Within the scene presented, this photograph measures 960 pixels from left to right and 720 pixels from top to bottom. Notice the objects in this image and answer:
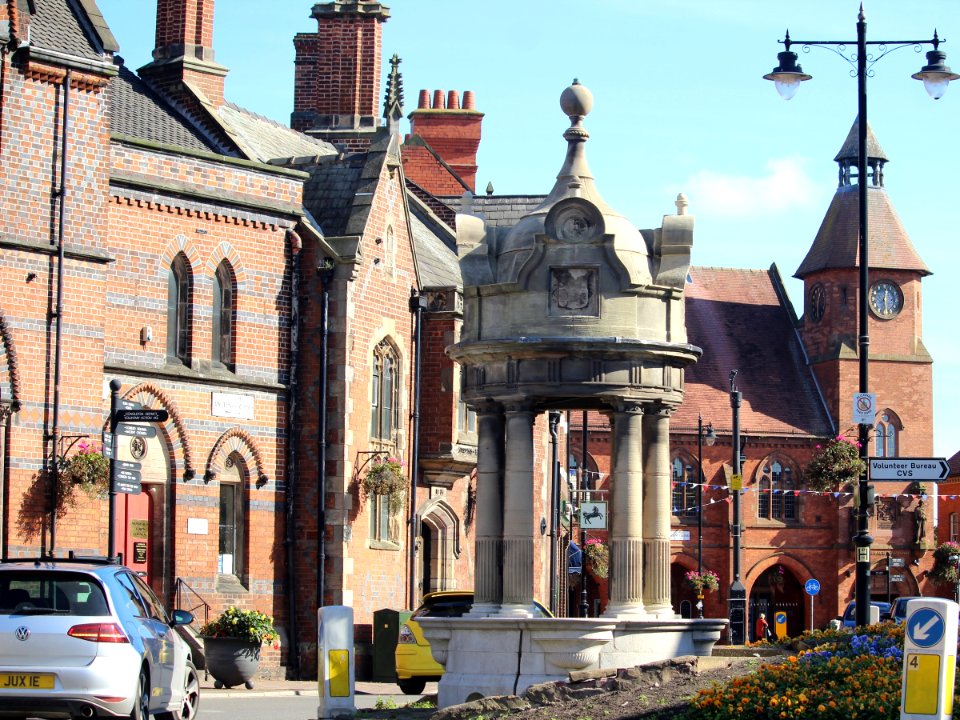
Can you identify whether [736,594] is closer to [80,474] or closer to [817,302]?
[80,474]

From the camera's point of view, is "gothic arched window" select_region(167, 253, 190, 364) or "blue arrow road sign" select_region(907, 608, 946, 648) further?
"gothic arched window" select_region(167, 253, 190, 364)

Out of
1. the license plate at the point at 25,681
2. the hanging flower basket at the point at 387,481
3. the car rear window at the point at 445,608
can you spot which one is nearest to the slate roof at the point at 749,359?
the hanging flower basket at the point at 387,481

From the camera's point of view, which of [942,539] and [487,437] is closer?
[487,437]

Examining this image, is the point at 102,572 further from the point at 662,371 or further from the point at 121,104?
→ the point at 121,104

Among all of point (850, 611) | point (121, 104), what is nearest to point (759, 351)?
point (850, 611)

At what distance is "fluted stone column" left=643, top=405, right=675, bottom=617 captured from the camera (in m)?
22.4

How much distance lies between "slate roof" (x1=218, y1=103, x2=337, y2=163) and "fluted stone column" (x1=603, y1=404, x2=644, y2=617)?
18.1m

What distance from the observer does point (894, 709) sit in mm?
15594

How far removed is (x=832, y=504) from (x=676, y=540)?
6.74m

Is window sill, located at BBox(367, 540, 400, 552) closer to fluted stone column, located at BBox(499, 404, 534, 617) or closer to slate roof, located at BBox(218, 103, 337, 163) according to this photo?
slate roof, located at BBox(218, 103, 337, 163)

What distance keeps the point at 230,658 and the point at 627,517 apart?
1071cm

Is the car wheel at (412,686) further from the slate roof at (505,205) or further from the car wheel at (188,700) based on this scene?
the slate roof at (505,205)

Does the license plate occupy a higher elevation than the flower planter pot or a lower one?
higher

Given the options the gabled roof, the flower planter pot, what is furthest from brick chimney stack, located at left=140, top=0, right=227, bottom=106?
the flower planter pot
